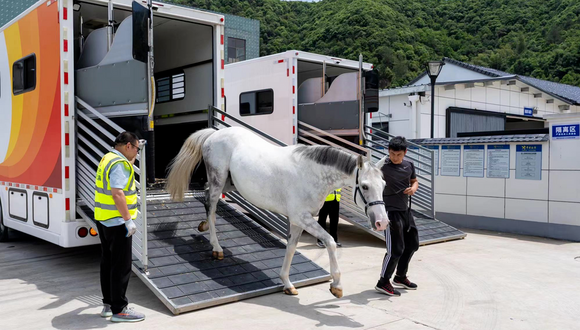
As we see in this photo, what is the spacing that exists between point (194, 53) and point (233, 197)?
2.20 metres

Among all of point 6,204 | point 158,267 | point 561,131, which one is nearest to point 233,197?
point 158,267

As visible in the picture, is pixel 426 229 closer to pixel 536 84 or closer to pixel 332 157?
pixel 332 157

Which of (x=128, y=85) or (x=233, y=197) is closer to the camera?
(x=128, y=85)

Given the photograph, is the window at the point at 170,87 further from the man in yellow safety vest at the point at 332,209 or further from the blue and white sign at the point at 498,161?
the blue and white sign at the point at 498,161

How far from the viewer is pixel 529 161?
8.84 meters

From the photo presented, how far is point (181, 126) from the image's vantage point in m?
7.83

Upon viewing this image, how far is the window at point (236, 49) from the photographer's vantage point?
33.0 m

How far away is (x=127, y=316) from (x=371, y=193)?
2.31 m

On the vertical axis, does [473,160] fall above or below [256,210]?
above

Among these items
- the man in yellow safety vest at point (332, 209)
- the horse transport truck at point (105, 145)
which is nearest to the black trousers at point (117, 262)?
the horse transport truck at point (105, 145)

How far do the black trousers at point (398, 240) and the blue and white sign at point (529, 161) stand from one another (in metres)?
4.70

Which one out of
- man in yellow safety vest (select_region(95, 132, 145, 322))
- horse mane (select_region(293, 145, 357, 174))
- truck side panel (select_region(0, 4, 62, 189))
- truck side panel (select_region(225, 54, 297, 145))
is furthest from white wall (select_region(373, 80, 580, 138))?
man in yellow safety vest (select_region(95, 132, 145, 322))

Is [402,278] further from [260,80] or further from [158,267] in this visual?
[260,80]

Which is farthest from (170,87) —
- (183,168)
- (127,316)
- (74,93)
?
(127,316)
